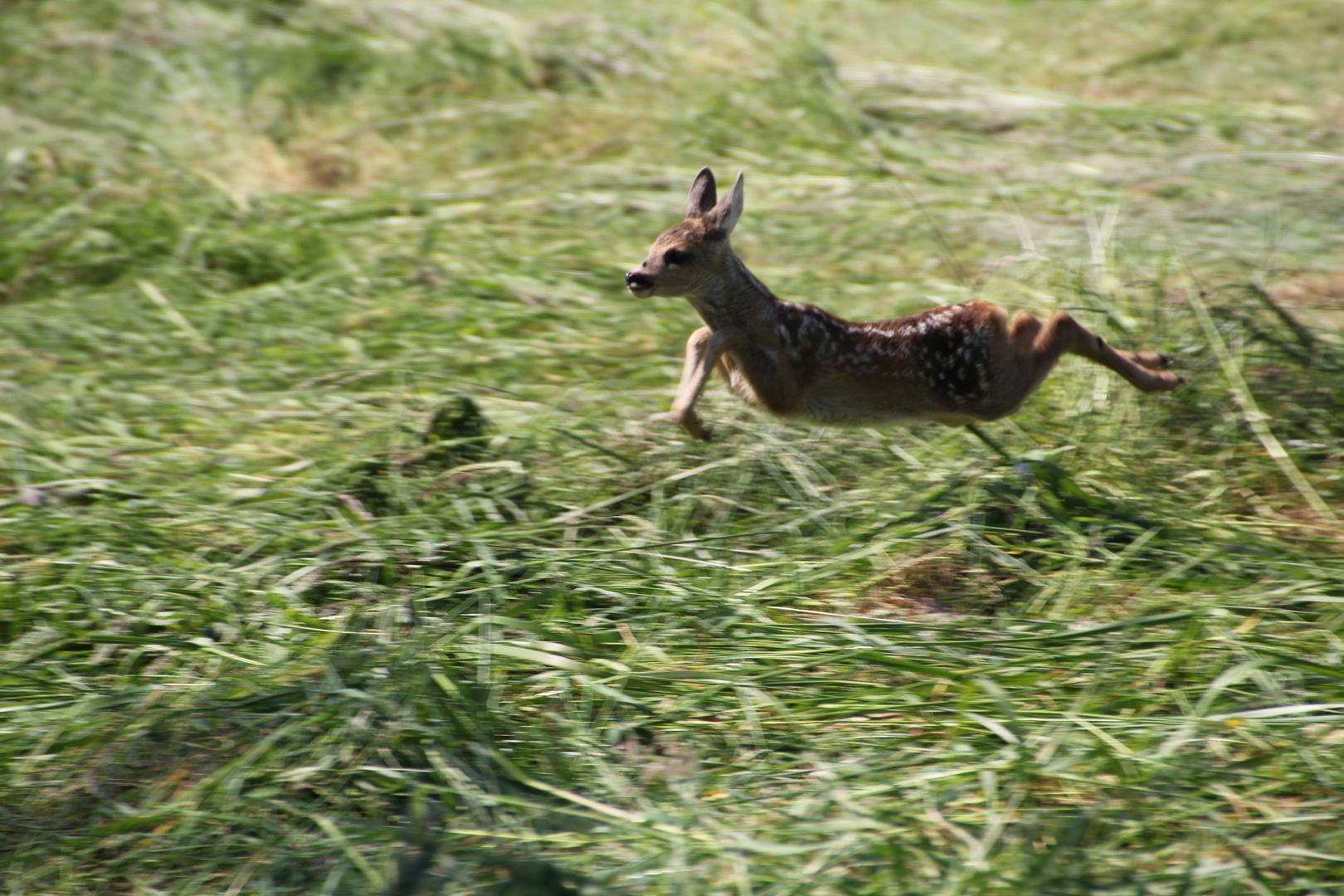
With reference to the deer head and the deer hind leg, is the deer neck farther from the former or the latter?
the deer hind leg

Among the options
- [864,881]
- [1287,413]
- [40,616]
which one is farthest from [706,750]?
[1287,413]

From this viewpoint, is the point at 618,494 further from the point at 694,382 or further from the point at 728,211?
the point at 728,211

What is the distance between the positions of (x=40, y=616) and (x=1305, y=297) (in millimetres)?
5071

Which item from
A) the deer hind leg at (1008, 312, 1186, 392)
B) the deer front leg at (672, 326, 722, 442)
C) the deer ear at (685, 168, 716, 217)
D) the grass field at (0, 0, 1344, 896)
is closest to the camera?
the grass field at (0, 0, 1344, 896)

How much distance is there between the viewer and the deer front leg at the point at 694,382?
3.76 meters

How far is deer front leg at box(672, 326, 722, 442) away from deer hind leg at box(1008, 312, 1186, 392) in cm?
100

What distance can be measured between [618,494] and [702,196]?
3.34ft

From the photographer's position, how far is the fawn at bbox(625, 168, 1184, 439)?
387 cm

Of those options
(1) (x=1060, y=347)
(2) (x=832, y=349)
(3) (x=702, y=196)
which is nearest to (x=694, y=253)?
(3) (x=702, y=196)

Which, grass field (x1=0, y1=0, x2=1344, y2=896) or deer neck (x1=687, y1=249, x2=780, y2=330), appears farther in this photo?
deer neck (x1=687, y1=249, x2=780, y2=330)

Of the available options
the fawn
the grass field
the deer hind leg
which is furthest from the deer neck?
the deer hind leg

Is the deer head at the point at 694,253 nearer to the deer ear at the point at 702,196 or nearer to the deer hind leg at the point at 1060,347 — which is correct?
the deer ear at the point at 702,196

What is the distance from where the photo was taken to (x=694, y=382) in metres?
3.82

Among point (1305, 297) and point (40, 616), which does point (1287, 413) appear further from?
point (40, 616)
